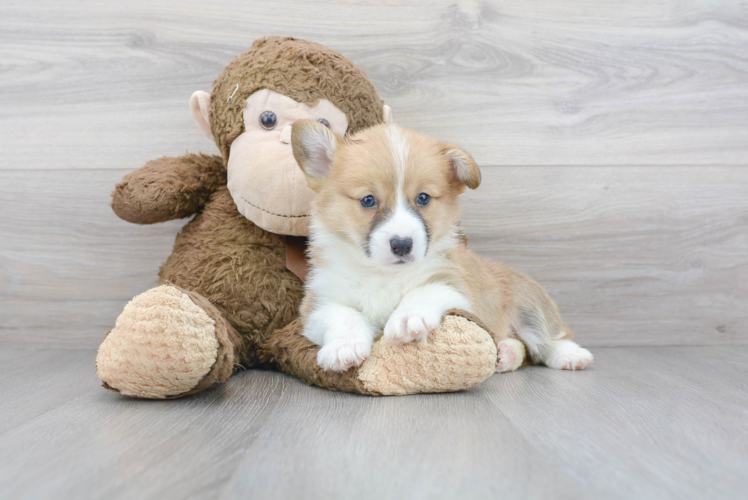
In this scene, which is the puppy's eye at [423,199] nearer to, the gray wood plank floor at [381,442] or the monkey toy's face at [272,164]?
the monkey toy's face at [272,164]

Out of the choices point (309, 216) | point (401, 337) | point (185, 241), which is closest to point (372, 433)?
point (401, 337)

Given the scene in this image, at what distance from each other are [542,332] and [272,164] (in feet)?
3.25

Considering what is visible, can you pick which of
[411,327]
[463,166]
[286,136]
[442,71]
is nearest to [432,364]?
[411,327]

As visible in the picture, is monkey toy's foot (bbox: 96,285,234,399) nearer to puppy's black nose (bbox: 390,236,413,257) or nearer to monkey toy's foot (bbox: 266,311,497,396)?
monkey toy's foot (bbox: 266,311,497,396)

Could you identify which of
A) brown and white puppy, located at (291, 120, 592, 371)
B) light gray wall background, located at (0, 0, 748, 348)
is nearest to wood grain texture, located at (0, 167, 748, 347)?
light gray wall background, located at (0, 0, 748, 348)

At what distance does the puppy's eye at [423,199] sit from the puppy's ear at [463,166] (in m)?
0.12

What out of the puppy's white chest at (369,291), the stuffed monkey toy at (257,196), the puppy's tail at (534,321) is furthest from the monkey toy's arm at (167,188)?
the puppy's tail at (534,321)

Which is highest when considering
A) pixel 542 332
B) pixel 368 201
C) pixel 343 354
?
pixel 368 201

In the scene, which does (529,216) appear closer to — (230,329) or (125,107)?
(230,329)

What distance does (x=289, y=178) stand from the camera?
1.65 meters

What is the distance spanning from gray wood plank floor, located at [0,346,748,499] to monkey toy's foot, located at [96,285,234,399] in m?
0.05

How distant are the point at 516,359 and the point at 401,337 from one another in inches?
22.8

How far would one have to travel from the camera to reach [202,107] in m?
1.83

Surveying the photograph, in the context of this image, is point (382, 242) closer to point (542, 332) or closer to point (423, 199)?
point (423, 199)
